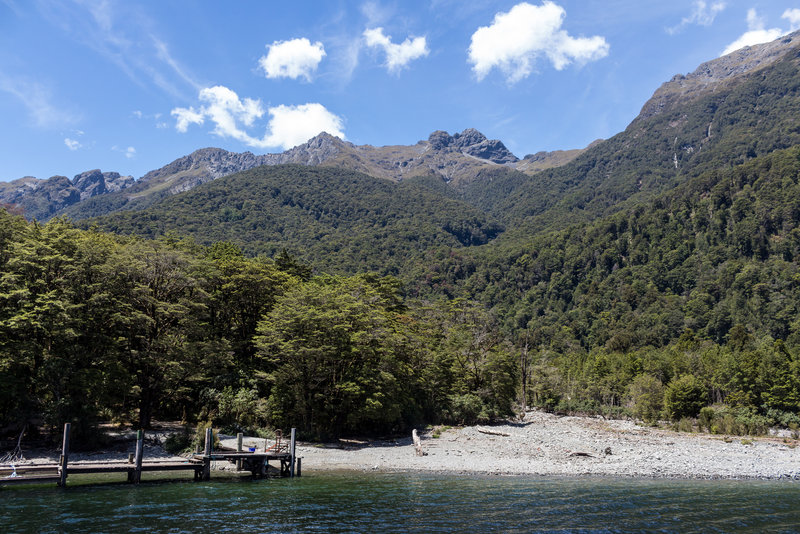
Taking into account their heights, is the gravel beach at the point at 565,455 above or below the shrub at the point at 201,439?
below

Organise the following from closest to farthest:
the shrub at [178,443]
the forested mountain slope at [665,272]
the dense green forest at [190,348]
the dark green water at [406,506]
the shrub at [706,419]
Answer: the dark green water at [406,506]
the dense green forest at [190,348]
the shrub at [178,443]
the shrub at [706,419]
the forested mountain slope at [665,272]

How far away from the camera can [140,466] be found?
22578 mm

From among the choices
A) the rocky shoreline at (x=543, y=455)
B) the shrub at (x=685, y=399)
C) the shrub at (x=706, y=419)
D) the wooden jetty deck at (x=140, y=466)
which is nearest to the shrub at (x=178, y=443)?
the rocky shoreline at (x=543, y=455)

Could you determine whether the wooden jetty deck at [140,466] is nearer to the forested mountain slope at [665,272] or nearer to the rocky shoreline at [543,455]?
the rocky shoreline at [543,455]

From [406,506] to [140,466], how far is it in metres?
12.9

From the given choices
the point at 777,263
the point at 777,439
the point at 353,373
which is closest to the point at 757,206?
the point at 777,263

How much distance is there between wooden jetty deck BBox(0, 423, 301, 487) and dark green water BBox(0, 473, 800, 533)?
68 centimetres

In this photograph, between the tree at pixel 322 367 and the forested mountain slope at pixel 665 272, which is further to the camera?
the forested mountain slope at pixel 665 272

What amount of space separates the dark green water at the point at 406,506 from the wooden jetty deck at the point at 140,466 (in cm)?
68

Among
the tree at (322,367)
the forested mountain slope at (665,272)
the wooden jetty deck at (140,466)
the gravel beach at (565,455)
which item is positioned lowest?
the gravel beach at (565,455)

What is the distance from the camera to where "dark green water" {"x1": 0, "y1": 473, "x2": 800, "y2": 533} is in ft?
51.3

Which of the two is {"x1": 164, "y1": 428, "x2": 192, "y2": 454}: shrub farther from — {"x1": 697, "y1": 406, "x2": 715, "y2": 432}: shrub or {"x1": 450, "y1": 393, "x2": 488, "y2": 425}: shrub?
{"x1": 697, "y1": 406, "x2": 715, "y2": 432}: shrub

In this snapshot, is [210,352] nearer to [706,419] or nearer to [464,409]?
[464,409]

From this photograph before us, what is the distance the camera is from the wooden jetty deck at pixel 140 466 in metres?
20.3
